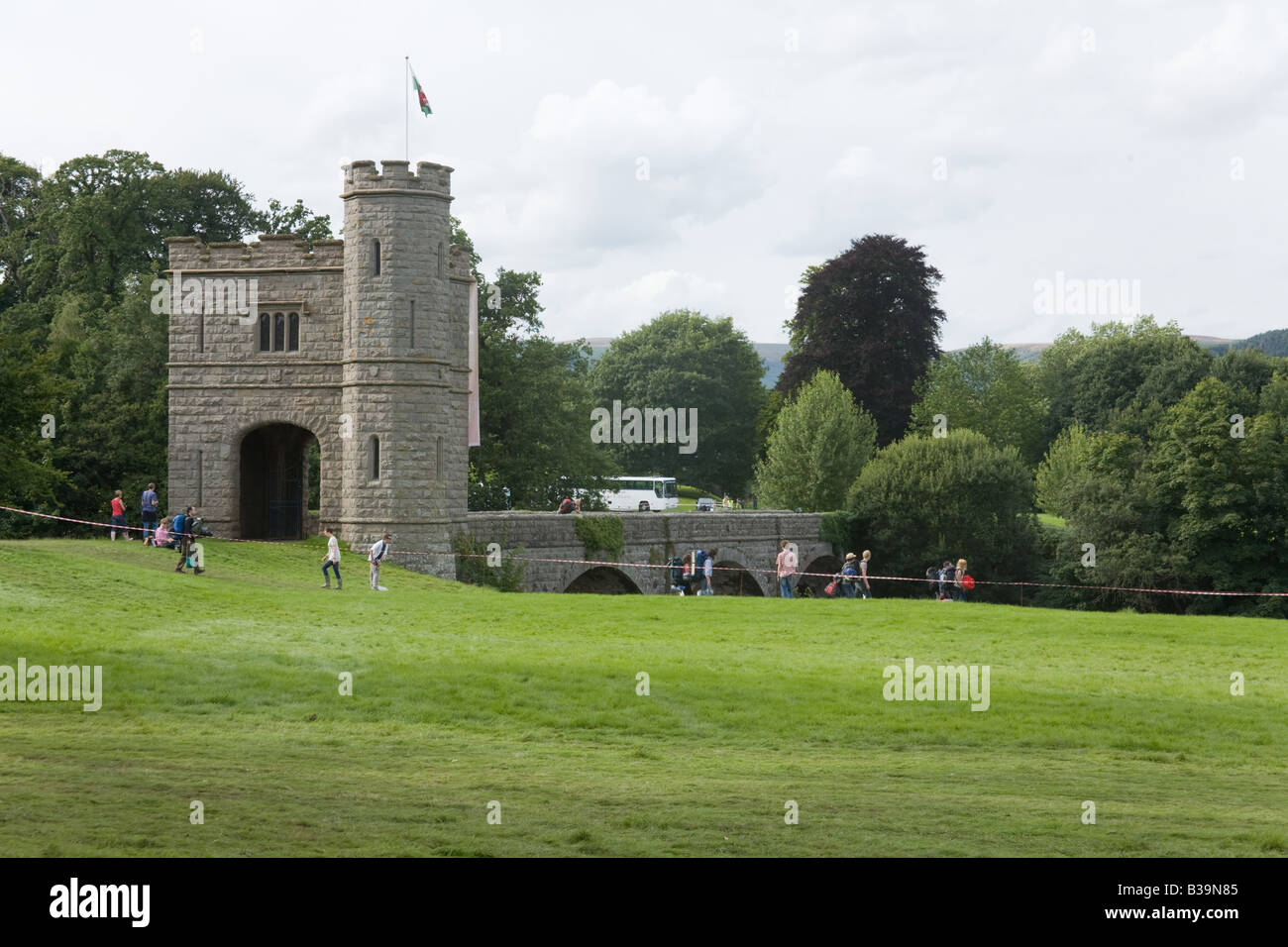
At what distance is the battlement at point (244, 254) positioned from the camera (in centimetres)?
3994

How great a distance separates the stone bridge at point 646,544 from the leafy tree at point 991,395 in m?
28.0

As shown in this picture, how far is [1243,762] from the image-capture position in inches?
559

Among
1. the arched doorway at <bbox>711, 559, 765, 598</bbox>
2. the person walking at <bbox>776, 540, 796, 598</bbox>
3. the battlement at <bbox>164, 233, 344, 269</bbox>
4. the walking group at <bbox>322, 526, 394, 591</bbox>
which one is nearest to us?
the walking group at <bbox>322, 526, 394, 591</bbox>

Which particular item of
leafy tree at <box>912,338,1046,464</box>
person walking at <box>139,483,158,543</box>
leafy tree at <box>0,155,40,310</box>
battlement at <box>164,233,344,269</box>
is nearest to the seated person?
person walking at <box>139,483,158,543</box>

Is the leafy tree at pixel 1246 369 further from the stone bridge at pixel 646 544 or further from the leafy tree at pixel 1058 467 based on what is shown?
the stone bridge at pixel 646 544

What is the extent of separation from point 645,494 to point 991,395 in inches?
838

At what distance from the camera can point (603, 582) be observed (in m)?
44.8

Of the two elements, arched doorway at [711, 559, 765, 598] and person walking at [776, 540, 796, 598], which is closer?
person walking at [776, 540, 796, 598]

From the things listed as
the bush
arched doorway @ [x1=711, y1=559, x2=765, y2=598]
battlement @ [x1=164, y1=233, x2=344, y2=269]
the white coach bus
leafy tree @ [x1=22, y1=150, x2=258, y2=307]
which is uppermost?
leafy tree @ [x1=22, y1=150, x2=258, y2=307]

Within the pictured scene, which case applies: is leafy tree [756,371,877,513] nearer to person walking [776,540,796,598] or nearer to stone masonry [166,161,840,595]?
stone masonry [166,161,840,595]

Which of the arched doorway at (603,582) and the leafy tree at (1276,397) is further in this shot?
the leafy tree at (1276,397)

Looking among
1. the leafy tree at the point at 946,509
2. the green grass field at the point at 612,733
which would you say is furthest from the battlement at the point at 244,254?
the leafy tree at the point at 946,509

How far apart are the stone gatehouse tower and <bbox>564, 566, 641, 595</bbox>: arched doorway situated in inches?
219

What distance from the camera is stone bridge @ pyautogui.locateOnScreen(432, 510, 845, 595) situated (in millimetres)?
40656
